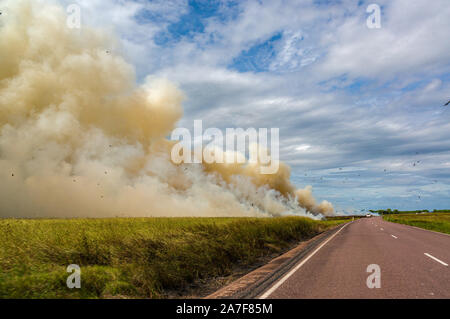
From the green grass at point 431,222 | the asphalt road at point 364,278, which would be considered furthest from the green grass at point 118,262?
the green grass at point 431,222

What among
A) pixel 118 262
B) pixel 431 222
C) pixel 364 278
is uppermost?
pixel 118 262

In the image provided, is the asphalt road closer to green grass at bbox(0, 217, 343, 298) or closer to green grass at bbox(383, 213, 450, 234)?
green grass at bbox(0, 217, 343, 298)

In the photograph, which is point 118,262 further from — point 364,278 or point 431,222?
point 431,222

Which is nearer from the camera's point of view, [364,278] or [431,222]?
[364,278]

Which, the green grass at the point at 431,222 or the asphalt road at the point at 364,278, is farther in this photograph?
the green grass at the point at 431,222

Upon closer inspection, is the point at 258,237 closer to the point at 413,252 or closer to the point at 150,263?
the point at 413,252

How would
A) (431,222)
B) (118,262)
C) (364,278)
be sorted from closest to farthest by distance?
(364,278), (118,262), (431,222)

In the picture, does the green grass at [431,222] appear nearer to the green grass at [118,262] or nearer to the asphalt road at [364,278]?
the asphalt road at [364,278]

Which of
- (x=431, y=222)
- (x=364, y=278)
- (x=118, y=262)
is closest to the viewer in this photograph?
(x=364, y=278)

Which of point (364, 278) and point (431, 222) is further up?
point (364, 278)

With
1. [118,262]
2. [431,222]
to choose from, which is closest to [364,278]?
[118,262]

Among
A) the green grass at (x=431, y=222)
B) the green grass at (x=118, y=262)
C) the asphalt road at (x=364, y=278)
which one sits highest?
the green grass at (x=118, y=262)
